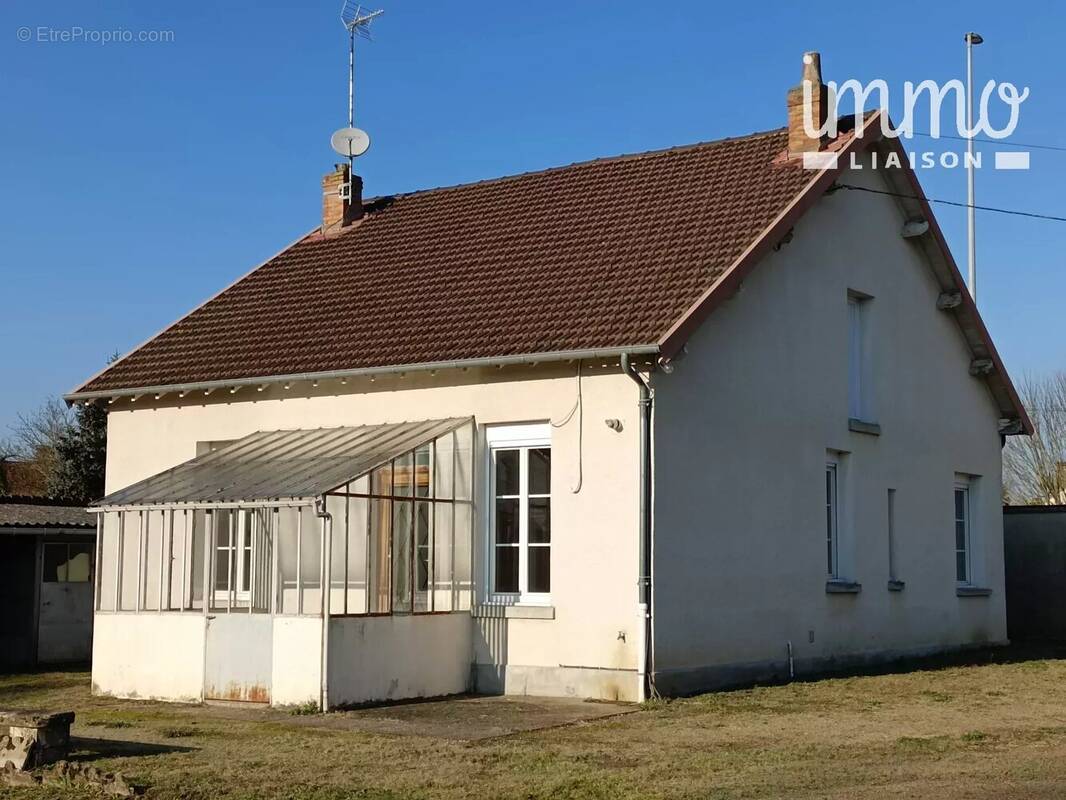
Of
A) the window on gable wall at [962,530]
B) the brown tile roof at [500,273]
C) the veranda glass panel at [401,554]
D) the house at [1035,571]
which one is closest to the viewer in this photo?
the veranda glass panel at [401,554]

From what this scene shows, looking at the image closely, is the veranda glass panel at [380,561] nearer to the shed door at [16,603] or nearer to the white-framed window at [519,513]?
the white-framed window at [519,513]

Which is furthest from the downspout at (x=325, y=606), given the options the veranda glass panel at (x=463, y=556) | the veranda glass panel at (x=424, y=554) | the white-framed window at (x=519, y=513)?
the white-framed window at (x=519, y=513)

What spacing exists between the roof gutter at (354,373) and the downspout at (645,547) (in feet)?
1.18

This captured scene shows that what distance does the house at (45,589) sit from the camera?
19.4 metres

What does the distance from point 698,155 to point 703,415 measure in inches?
201

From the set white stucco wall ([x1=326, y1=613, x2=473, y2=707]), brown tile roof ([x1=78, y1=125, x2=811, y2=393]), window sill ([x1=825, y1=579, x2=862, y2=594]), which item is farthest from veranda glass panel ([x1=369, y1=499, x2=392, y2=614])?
window sill ([x1=825, y1=579, x2=862, y2=594])

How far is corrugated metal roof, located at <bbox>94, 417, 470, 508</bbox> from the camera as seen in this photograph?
14125mm

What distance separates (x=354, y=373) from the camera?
15883 mm

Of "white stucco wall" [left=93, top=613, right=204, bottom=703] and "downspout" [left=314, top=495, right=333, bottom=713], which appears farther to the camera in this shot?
"white stucco wall" [left=93, top=613, right=204, bottom=703]

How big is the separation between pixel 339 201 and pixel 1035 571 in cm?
1364

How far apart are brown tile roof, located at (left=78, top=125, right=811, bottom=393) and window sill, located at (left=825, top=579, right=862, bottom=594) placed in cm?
459

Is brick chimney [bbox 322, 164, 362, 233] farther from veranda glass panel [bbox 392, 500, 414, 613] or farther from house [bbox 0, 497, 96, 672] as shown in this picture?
veranda glass panel [bbox 392, 500, 414, 613]

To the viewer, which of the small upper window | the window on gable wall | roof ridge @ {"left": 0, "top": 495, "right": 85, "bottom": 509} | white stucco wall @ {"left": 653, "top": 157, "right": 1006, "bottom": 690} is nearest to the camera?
white stucco wall @ {"left": 653, "top": 157, "right": 1006, "bottom": 690}

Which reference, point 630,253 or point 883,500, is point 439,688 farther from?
point 883,500
